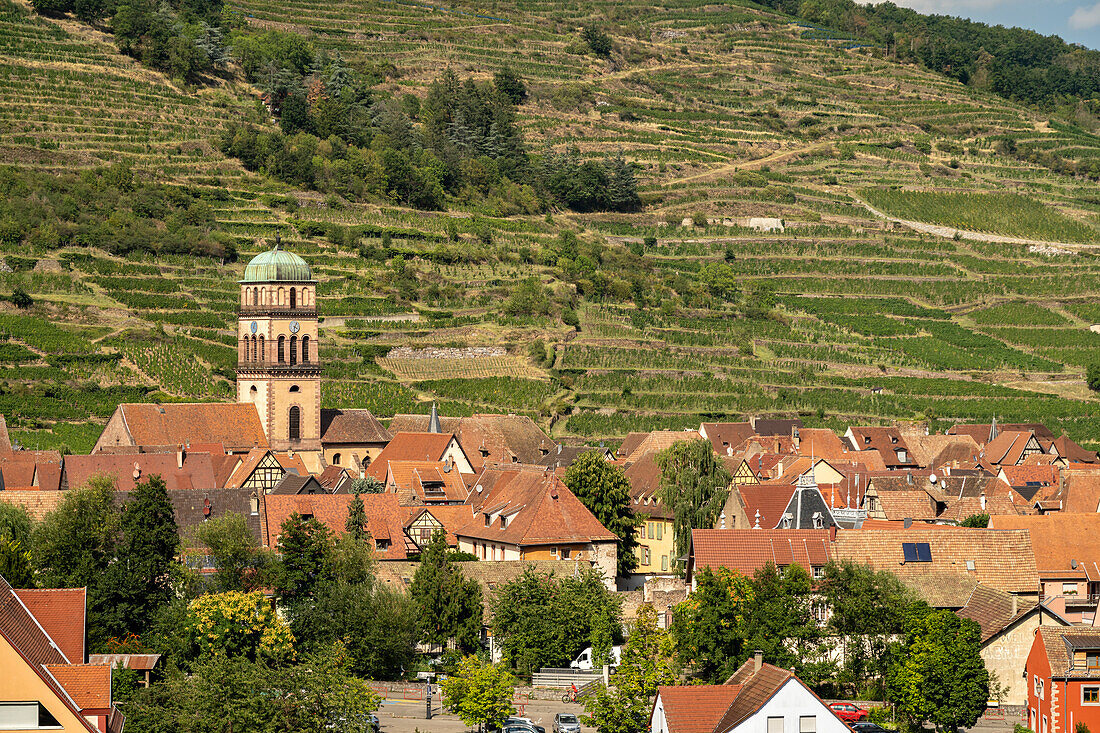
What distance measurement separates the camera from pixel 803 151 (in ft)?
545

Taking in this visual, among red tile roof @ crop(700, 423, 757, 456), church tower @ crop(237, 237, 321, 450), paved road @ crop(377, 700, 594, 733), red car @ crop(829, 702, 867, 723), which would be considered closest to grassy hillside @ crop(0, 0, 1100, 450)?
red tile roof @ crop(700, 423, 757, 456)

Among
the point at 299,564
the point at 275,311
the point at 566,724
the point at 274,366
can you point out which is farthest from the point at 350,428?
the point at 566,724

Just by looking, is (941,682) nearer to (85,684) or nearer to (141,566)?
(85,684)

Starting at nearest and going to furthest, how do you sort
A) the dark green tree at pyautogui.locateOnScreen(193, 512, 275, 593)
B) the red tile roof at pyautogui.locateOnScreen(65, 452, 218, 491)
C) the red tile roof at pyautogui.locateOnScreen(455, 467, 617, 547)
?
the dark green tree at pyautogui.locateOnScreen(193, 512, 275, 593)
the red tile roof at pyautogui.locateOnScreen(455, 467, 617, 547)
the red tile roof at pyautogui.locateOnScreen(65, 452, 218, 491)

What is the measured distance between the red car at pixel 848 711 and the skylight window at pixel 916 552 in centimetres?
842

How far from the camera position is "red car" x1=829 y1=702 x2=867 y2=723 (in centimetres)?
3931

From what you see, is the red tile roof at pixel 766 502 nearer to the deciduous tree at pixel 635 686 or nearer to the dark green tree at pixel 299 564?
the deciduous tree at pixel 635 686

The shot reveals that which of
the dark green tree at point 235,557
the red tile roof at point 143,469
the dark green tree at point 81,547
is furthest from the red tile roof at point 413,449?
the dark green tree at point 81,547

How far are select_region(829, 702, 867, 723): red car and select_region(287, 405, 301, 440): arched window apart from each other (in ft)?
→ 143

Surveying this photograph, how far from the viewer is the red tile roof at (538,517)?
53938mm

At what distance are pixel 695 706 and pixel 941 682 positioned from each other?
30.7 ft

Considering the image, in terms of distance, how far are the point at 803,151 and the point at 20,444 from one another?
109930mm

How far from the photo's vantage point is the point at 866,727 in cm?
3769

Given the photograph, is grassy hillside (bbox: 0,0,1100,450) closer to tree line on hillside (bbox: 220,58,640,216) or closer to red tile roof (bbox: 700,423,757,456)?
tree line on hillside (bbox: 220,58,640,216)
